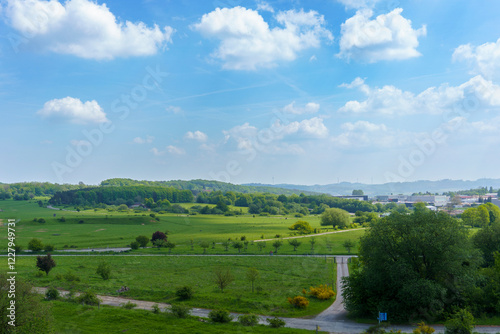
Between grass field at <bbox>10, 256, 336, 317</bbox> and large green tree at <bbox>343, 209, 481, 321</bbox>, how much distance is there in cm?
574

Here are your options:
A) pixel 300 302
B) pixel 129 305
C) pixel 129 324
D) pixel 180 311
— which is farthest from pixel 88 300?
pixel 300 302

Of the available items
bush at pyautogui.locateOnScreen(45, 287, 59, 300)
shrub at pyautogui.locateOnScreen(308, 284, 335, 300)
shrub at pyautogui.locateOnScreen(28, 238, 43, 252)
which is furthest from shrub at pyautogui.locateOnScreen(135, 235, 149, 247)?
shrub at pyautogui.locateOnScreen(308, 284, 335, 300)

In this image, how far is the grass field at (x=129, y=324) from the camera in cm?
2923

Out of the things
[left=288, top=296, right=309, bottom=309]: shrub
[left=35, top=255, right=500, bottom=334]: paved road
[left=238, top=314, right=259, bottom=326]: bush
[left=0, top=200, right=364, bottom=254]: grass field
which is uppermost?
[left=238, top=314, right=259, bottom=326]: bush

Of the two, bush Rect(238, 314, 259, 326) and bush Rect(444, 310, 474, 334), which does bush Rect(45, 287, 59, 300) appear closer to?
bush Rect(238, 314, 259, 326)

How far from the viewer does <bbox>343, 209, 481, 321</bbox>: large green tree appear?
108 feet

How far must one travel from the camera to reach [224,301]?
1522 inches

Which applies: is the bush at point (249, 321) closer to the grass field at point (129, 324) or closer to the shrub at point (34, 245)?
the grass field at point (129, 324)

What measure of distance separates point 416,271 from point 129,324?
27.9m

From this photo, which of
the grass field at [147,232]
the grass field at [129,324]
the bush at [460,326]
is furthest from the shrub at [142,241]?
the bush at [460,326]

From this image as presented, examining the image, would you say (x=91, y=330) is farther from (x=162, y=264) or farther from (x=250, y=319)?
(x=162, y=264)

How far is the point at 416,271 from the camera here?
115 feet

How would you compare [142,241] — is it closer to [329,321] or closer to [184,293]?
[184,293]

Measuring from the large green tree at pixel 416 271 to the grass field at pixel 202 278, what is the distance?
5744 mm
